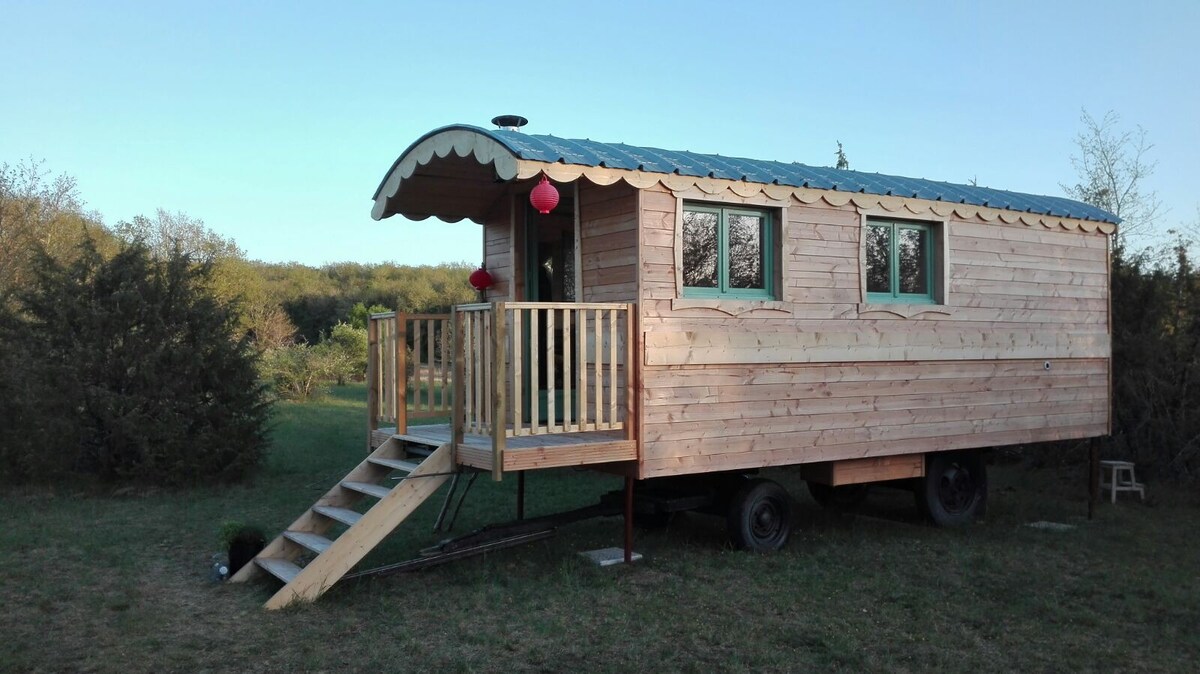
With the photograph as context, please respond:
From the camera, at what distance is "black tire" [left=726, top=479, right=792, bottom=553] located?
7.38 metres

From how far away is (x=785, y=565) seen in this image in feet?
23.0

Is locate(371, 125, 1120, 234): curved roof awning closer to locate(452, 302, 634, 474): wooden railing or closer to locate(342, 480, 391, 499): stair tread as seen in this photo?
locate(452, 302, 634, 474): wooden railing

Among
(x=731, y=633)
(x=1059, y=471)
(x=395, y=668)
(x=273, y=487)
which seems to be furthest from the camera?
(x=1059, y=471)

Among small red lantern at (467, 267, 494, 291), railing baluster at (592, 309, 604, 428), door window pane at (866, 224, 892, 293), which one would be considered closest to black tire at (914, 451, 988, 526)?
door window pane at (866, 224, 892, 293)

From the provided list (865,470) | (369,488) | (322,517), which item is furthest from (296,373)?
Result: (865,470)

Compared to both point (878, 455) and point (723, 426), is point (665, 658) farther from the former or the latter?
point (878, 455)

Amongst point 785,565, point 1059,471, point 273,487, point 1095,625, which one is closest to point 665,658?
point 785,565

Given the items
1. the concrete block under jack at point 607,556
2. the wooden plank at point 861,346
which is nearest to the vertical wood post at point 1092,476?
the wooden plank at point 861,346

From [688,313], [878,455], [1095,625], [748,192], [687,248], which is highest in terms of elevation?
[748,192]

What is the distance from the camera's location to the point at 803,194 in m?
7.32

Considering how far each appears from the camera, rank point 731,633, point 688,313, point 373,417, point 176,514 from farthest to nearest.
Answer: point 176,514
point 373,417
point 688,313
point 731,633

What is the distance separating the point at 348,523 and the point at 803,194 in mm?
4194

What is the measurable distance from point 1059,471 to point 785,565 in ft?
21.3

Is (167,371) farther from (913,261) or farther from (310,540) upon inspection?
(913,261)
